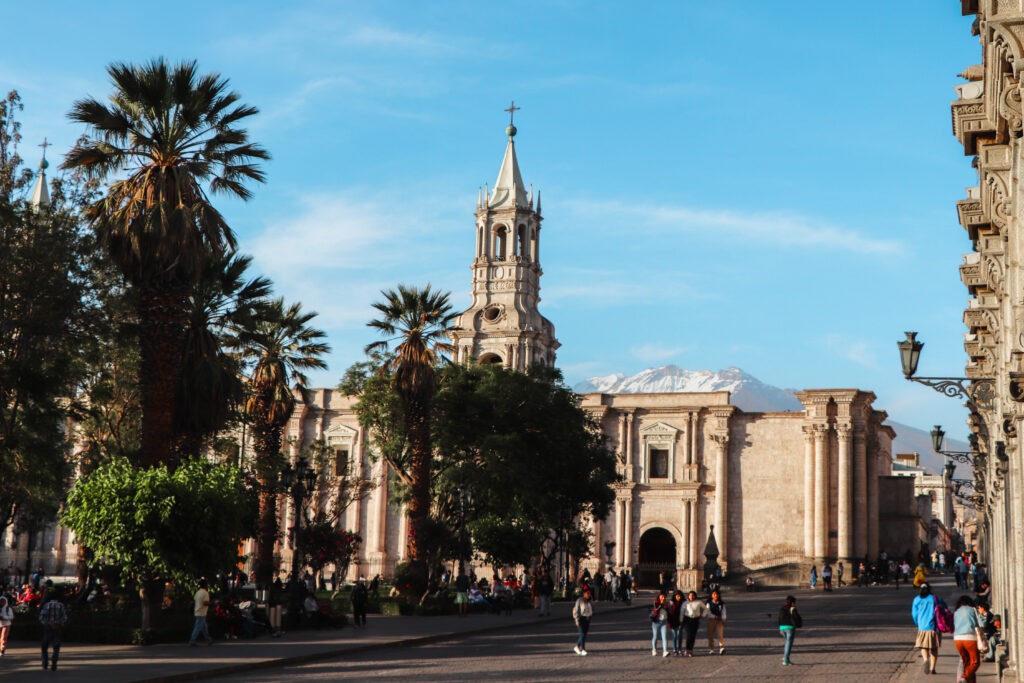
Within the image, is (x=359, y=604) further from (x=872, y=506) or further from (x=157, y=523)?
(x=872, y=506)

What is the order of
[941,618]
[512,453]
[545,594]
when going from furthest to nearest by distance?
[512,453], [545,594], [941,618]

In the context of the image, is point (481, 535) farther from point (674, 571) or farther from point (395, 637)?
point (674, 571)

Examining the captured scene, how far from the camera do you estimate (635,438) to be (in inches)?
2650

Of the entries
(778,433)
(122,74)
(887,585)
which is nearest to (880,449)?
(778,433)

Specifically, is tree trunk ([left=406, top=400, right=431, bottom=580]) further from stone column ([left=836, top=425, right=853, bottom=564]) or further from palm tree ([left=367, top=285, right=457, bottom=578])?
stone column ([left=836, top=425, right=853, bottom=564])

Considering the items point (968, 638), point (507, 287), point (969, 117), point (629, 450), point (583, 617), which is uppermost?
point (507, 287)

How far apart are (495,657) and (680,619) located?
375 centimetres

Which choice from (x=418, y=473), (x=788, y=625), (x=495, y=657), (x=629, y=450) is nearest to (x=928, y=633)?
(x=788, y=625)

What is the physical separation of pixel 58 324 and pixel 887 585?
4241 cm

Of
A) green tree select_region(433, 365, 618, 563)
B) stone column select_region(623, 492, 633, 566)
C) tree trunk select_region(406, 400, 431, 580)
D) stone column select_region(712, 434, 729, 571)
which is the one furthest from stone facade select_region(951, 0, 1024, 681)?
stone column select_region(623, 492, 633, 566)

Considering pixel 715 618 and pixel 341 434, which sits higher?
pixel 341 434

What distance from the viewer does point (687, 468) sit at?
6575cm

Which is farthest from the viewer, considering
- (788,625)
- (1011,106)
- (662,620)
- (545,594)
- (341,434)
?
(341,434)

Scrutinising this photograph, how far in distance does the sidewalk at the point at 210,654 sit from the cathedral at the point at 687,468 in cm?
3332
